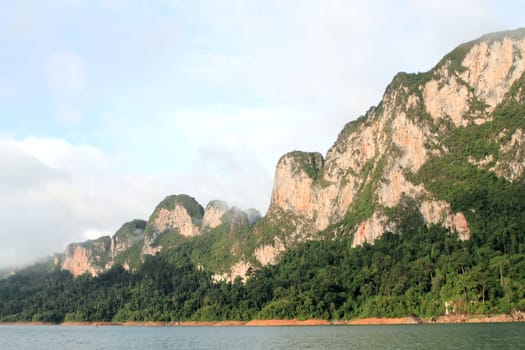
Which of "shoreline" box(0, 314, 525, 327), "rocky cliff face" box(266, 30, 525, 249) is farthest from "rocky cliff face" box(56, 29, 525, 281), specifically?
"shoreline" box(0, 314, 525, 327)

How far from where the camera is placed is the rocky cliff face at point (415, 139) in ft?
463

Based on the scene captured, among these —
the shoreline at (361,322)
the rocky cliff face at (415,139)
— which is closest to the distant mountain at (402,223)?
the rocky cliff face at (415,139)

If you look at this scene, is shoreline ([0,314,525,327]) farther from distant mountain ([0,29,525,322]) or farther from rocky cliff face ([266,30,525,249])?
rocky cliff face ([266,30,525,249])

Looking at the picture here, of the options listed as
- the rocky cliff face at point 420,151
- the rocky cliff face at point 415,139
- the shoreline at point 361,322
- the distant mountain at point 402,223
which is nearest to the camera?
the shoreline at point 361,322

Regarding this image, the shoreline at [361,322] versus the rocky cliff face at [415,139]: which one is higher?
the rocky cliff face at [415,139]

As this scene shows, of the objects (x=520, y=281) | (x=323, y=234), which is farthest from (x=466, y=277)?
(x=323, y=234)

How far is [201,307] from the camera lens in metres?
159

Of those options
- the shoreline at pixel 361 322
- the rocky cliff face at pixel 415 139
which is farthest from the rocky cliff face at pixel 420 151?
the shoreline at pixel 361 322

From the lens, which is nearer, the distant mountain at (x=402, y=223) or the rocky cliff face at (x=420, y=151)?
the distant mountain at (x=402, y=223)

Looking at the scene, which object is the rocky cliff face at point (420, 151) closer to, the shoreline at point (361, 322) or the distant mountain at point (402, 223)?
the distant mountain at point (402, 223)

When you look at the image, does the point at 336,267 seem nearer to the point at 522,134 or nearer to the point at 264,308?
the point at 264,308

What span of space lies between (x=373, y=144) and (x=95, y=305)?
103m

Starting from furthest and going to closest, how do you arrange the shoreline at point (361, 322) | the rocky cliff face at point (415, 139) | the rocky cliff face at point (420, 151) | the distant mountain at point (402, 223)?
the rocky cliff face at point (415, 139) < the rocky cliff face at point (420, 151) < the distant mountain at point (402, 223) < the shoreline at point (361, 322)

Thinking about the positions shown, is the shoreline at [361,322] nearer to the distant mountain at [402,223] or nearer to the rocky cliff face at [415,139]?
the distant mountain at [402,223]
